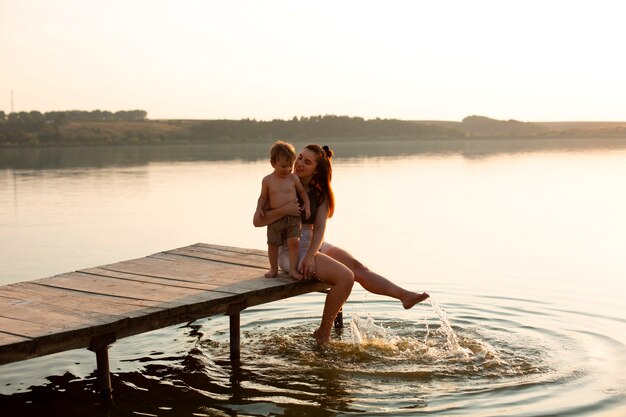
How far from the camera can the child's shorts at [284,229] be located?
877 centimetres

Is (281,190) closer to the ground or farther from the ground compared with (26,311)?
farther from the ground

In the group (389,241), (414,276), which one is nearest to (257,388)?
(414,276)

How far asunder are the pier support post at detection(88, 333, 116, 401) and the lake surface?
0.66 feet

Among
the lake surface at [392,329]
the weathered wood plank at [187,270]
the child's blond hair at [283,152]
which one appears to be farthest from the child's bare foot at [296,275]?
the child's blond hair at [283,152]

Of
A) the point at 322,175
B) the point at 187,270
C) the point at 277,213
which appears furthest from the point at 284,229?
the point at 187,270

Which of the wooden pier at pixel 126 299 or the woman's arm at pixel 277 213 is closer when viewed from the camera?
the wooden pier at pixel 126 299

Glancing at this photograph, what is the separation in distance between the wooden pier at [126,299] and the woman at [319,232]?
22cm

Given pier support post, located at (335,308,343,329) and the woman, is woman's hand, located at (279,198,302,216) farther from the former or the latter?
pier support post, located at (335,308,343,329)

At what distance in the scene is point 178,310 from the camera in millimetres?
7855

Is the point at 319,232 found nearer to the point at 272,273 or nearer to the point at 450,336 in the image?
the point at 272,273

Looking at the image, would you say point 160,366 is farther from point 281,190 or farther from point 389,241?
point 389,241

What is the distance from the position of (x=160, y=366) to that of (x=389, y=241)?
9.61m

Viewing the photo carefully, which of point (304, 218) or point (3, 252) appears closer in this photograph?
point (304, 218)

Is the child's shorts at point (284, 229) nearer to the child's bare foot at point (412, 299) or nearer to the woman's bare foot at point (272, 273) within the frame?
the woman's bare foot at point (272, 273)
